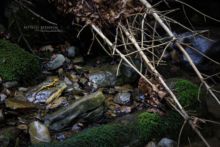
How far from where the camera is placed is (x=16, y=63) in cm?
418

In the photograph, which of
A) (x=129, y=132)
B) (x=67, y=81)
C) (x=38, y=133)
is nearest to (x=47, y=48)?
(x=67, y=81)

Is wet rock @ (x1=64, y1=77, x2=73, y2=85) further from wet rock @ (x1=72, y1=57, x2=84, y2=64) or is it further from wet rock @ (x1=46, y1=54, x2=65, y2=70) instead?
wet rock @ (x1=72, y1=57, x2=84, y2=64)

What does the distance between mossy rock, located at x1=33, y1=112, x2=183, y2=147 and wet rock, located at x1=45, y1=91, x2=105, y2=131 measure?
0.24m

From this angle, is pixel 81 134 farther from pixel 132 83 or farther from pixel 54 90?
pixel 132 83

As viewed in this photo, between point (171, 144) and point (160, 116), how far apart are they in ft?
0.99

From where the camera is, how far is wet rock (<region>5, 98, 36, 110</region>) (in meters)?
3.76

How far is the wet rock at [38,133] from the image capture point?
3.42 m

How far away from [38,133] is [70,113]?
1.18ft

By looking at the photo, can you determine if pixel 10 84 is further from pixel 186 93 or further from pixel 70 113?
pixel 186 93

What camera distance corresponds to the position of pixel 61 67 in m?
4.59

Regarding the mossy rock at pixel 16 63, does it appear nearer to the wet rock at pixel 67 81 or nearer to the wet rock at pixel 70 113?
the wet rock at pixel 67 81

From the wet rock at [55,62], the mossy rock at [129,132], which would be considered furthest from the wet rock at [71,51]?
the mossy rock at [129,132]

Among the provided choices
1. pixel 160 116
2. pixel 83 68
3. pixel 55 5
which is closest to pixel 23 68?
pixel 83 68

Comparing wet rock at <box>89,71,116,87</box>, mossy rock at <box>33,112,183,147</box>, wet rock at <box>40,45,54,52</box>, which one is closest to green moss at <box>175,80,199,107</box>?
mossy rock at <box>33,112,183,147</box>
